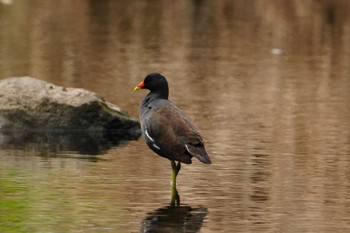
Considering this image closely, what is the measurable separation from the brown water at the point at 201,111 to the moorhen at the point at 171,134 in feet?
1.33

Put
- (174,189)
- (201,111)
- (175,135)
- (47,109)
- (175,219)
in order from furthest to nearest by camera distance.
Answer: (201,111) < (47,109) < (174,189) < (175,135) < (175,219)

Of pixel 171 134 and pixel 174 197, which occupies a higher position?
pixel 171 134

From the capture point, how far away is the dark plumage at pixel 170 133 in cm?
1368

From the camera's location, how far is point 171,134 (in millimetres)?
13852

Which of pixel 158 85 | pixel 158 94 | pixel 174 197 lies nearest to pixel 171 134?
pixel 174 197

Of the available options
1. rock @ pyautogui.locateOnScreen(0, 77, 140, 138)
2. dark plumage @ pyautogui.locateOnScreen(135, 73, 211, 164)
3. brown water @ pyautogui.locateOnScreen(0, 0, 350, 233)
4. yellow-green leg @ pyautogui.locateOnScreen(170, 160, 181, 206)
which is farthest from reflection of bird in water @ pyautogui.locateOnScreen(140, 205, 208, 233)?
rock @ pyautogui.locateOnScreen(0, 77, 140, 138)

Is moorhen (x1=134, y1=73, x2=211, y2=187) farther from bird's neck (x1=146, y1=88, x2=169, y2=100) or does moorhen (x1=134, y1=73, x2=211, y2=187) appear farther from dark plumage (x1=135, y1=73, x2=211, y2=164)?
bird's neck (x1=146, y1=88, x2=169, y2=100)

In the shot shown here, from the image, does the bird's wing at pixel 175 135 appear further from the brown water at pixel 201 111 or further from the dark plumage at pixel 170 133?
the brown water at pixel 201 111

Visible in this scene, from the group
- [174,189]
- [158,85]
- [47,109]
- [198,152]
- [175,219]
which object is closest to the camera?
[175,219]

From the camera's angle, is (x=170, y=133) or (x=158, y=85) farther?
(x=158, y=85)

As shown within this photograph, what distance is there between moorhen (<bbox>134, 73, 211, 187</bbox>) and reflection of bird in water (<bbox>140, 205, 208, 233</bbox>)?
662 mm

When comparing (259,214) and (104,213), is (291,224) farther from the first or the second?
(104,213)

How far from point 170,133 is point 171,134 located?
16 millimetres

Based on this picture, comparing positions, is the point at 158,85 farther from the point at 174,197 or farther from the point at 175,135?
the point at 174,197
